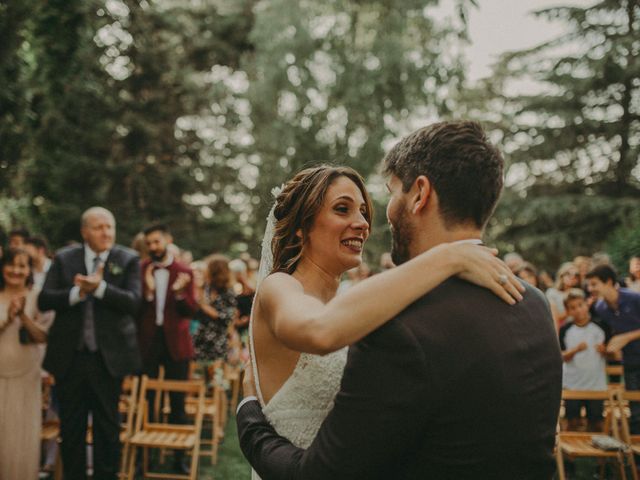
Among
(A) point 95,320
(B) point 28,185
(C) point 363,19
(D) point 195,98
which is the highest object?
(C) point 363,19

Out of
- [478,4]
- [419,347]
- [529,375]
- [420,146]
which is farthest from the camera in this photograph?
[478,4]

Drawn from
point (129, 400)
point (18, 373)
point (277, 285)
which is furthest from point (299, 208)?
point (129, 400)

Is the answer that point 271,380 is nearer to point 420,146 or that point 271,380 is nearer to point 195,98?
point 420,146

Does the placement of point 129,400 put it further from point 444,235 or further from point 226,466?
point 444,235

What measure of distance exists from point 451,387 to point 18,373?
4.95 metres

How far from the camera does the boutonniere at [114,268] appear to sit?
5.33 meters

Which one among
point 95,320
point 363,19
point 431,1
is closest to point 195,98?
point 363,19

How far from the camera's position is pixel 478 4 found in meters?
9.02

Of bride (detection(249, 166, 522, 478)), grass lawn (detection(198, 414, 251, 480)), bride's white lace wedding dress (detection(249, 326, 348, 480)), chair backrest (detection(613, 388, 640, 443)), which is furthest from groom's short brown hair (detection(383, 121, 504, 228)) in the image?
grass lawn (detection(198, 414, 251, 480))

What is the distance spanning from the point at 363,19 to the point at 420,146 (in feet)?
68.3

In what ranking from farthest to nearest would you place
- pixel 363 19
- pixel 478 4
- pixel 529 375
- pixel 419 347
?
1. pixel 363 19
2. pixel 478 4
3. pixel 529 375
4. pixel 419 347

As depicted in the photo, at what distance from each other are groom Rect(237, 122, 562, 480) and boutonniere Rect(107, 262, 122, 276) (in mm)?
Result: 4168

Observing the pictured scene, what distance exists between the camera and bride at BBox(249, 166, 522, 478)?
1.47m

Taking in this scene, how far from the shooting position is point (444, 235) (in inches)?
63.9
